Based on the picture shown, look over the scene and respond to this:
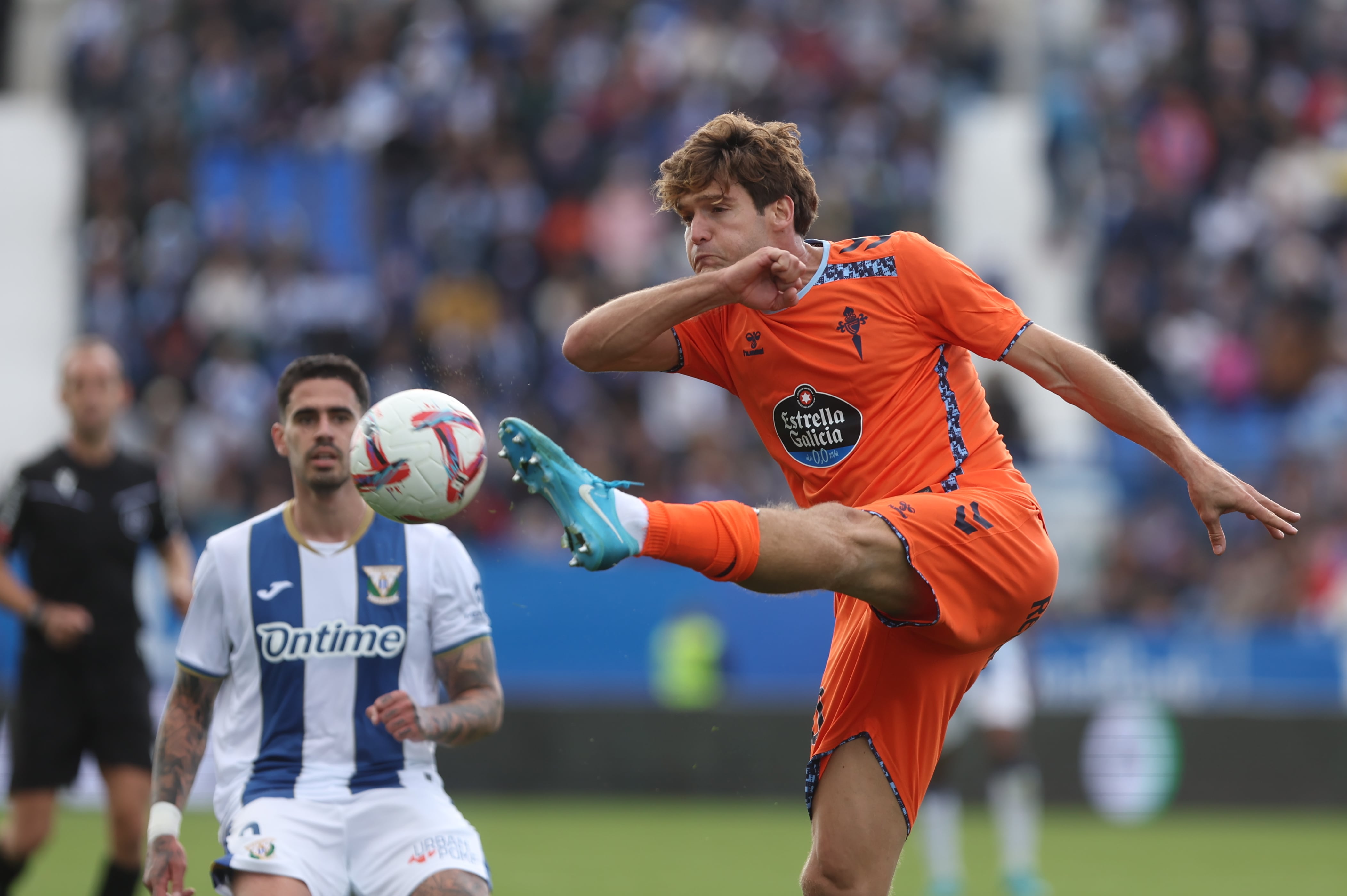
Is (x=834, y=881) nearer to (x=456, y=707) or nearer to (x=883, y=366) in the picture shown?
(x=456, y=707)

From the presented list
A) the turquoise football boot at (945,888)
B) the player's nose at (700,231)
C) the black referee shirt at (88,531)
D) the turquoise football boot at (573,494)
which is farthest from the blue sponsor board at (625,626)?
the turquoise football boot at (573,494)

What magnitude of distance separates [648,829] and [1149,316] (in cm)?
779

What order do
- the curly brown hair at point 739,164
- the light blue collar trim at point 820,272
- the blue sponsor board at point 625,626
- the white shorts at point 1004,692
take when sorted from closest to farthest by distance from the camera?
1. the curly brown hair at point 739,164
2. the light blue collar trim at point 820,272
3. the white shorts at point 1004,692
4. the blue sponsor board at point 625,626

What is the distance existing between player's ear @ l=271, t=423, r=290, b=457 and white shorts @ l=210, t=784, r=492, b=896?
113 cm

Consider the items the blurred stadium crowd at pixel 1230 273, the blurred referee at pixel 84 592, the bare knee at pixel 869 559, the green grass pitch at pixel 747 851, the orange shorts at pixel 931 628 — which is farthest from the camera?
the blurred stadium crowd at pixel 1230 273

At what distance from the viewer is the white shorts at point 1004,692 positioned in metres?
11.1

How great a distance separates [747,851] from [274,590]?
7.14 metres

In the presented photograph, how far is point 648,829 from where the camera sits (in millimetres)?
13312

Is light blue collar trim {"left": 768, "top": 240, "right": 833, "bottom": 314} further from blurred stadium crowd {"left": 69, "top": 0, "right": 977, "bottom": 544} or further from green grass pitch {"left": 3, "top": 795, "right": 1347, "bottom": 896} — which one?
blurred stadium crowd {"left": 69, "top": 0, "right": 977, "bottom": 544}

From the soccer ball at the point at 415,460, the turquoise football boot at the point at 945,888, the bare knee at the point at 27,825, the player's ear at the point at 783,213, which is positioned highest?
the player's ear at the point at 783,213

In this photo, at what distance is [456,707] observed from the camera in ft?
18.2

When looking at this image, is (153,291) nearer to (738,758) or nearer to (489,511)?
(489,511)

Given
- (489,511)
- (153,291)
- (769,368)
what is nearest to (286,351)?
(153,291)

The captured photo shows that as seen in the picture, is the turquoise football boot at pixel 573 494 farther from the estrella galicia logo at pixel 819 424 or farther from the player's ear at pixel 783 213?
the player's ear at pixel 783 213
